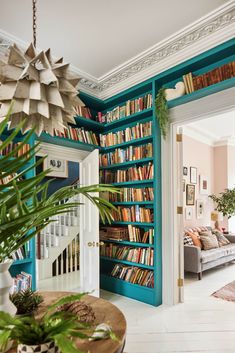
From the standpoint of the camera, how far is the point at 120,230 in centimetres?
358

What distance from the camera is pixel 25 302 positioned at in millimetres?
1259

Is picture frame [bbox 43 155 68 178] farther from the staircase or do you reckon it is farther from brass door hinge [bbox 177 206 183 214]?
brass door hinge [bbox 177 206 183 214]

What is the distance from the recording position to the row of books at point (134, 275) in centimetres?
321

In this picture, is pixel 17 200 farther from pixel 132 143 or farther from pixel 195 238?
pixel 195 238

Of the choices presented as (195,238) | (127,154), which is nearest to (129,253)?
(127,154)

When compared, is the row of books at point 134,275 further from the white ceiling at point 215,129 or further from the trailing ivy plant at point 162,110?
the white ceiling at point 215,129

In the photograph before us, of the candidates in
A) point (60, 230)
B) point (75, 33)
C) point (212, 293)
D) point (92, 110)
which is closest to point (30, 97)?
point (75, 33)

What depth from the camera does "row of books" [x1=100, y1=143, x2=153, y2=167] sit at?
3349 millimetres

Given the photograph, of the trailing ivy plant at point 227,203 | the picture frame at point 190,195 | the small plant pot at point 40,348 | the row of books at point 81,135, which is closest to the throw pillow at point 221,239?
the trailing ivy plant at point 227,203

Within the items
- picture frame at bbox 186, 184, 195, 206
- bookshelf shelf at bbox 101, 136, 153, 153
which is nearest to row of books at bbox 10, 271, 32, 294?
bookshelf shelf at bbox 101, 136, 153, 153

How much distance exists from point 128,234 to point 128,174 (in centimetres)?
88

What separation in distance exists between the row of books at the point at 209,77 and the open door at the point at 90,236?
1.46 metres

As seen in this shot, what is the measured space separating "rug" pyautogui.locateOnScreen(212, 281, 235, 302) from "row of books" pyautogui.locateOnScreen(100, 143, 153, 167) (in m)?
2.30

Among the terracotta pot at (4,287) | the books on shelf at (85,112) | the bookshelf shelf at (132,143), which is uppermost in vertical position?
the books on shelf at (85,112)
